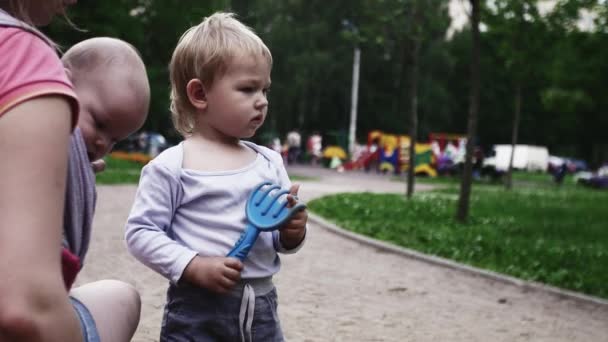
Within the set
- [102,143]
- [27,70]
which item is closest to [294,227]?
[102,143]

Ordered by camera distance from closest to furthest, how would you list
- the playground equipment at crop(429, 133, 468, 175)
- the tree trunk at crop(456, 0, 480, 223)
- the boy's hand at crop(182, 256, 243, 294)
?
1. the boy's hand at crop(182, 256, 243, 294)
2. the tree trunk at crop(456, 0, 480, 223)
3. the playground equipment at crop(429, 133, 468, 175)

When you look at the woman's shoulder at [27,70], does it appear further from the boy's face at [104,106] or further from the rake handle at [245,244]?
the rake handle at [245,244]

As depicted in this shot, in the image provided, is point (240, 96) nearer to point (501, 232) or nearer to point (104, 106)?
point (104, 106)

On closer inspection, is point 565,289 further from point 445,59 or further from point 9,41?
point 445,59

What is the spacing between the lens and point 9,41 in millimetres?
1088

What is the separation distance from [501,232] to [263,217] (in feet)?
27.1

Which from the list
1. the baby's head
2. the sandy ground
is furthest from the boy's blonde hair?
the sandy ground

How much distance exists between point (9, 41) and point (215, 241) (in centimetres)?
135

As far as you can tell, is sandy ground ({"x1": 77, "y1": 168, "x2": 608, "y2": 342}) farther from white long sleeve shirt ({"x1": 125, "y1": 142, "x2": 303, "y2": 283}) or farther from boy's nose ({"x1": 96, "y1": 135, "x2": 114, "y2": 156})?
boy's nose ({"x1": 96, "y1": 135, "x2": 114, "y2": 156})

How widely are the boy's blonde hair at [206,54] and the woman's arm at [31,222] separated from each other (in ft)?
4.63

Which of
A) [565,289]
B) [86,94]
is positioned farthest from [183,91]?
[565,289]

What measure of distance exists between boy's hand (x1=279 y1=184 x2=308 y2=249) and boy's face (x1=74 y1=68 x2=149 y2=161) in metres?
0.93

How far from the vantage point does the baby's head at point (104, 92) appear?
1.39 metres

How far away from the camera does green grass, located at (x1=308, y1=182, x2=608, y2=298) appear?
737cm
